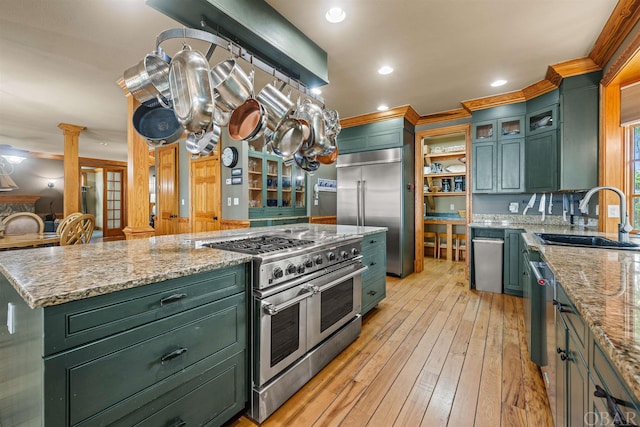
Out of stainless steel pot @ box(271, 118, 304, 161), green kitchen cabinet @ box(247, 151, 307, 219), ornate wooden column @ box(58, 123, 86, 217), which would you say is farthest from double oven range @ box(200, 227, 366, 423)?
ornate wooden column @ box(58, 123, 86, 217)

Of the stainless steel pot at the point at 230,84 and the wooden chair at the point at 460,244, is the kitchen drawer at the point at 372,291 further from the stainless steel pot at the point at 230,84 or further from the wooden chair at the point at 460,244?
the wooden chair at the point at 460,244

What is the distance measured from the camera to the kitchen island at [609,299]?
54 centimetres

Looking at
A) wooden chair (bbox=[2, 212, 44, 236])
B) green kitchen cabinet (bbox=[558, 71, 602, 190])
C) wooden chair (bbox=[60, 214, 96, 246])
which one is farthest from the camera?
wooden chair (bbox=[2, 212, 44, 236])

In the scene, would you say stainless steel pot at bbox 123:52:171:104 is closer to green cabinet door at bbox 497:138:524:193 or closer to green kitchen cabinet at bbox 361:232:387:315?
green kitchen cabinet at bbox 361:232:387:315

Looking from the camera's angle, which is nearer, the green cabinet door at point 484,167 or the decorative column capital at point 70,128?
the green cabinet door at point 484,167

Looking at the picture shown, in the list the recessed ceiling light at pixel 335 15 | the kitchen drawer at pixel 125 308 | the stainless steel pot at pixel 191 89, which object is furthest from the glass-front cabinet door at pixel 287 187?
the kitchen drawer at pixel 125 308

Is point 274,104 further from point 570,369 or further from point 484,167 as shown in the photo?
point 484,167

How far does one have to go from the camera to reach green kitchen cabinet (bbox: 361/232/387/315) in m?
2.71

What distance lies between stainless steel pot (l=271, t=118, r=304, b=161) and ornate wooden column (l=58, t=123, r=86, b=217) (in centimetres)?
515

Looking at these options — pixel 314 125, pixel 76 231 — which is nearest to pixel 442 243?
pixel 314 125

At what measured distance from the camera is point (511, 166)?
379cm

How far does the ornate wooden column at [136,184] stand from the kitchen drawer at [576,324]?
3854mm

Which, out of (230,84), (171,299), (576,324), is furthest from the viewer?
(230,84)

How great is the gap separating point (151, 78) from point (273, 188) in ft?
11.4
